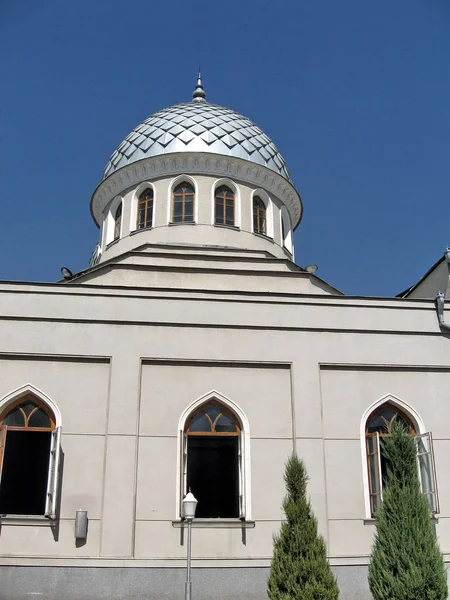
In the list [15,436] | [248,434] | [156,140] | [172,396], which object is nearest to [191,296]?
[172,396]

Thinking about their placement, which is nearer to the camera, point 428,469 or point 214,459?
point 428,469

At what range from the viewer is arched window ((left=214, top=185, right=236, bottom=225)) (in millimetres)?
15984

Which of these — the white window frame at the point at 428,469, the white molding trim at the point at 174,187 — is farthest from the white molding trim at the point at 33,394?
the white window frame at the point at 428,469

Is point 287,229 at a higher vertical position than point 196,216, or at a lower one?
higher

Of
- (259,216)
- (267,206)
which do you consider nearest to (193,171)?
(259,216)

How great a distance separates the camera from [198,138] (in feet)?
55.1

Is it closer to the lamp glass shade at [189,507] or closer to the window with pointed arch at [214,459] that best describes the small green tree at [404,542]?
the window with pointed arch at [214,459]

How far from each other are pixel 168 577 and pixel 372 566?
10.3 ft

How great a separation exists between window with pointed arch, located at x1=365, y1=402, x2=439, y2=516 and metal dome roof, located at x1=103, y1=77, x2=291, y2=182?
7.66 m

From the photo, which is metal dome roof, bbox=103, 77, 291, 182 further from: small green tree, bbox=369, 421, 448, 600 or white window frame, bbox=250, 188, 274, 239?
small green tree, bbox=369, 421, 448, 600

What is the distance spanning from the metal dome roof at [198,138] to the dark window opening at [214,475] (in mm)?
7925

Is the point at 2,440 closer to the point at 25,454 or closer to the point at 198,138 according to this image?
the point at 25,454

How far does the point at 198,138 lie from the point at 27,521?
10.2m

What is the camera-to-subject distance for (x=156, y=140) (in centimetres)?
1689
